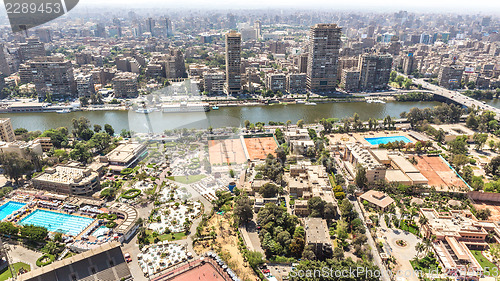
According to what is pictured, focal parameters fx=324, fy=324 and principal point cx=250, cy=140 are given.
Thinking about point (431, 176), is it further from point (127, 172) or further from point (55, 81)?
point (55, 81)

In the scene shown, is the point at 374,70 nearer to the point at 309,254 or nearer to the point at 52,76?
the point at 309,254

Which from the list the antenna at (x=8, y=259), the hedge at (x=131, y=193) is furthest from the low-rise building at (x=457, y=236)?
the antenna at (x=8, y=259)

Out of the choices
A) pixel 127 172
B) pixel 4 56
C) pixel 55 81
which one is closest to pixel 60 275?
pixel 127 172

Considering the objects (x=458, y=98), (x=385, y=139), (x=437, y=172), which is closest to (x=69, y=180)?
(x=437, y=172)

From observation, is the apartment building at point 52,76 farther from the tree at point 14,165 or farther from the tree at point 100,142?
the tree at point 14,165

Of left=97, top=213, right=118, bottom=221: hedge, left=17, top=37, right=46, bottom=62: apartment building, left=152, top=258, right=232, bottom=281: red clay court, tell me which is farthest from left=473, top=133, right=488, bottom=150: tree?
left=17, top=37, right=46, bottom=62: apartment building

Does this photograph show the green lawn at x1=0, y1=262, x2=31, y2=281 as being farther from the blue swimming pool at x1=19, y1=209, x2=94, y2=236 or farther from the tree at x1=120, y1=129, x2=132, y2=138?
the tree at x1=120, y1=129, x2=132, y2=138
